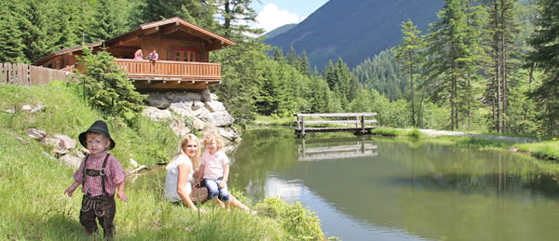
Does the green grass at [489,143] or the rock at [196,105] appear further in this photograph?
the rock at [196,105]

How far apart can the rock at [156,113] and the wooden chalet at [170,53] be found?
4.49ft

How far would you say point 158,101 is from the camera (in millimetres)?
21453

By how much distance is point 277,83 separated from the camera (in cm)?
6328

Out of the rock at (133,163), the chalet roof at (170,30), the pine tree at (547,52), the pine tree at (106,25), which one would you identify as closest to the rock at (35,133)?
the rock at (133,163)

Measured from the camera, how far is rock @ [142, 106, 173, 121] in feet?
63.8

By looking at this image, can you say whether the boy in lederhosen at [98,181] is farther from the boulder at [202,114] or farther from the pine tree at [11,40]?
the pine tree at [11,40]

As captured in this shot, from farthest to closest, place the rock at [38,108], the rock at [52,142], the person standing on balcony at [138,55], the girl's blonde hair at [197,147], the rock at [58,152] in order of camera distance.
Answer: the person standing on balcony at [138,55], the rock at [38,108], the rock at [52,142], the rock at [58,152], the girl's blonde hair at [197,147]

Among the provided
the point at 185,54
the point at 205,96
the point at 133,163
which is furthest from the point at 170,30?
the point at 133,163

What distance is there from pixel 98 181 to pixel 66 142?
8.72 m

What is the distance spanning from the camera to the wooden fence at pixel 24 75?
42.7 ft

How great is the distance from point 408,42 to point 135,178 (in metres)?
32.0

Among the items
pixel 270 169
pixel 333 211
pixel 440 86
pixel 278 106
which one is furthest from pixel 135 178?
pixel 278 106

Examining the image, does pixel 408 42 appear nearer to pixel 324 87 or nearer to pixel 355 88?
pixel 324 87

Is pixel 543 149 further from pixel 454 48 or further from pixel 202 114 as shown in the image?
pixel 202 114
